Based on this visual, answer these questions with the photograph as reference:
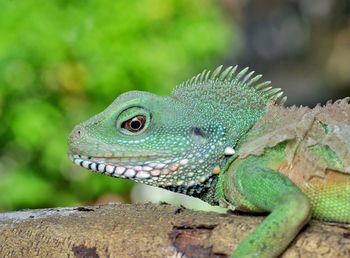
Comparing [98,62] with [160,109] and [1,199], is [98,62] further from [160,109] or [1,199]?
[160,109]

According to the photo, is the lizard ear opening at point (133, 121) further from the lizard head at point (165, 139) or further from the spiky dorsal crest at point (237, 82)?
the spiky dorsal crest at point (237, 82)

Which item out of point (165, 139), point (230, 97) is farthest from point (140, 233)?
point (230, 97)

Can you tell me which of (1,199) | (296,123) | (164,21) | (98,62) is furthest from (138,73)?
(296,123)

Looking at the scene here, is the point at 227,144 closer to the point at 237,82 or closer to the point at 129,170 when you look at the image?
the point at 237,82

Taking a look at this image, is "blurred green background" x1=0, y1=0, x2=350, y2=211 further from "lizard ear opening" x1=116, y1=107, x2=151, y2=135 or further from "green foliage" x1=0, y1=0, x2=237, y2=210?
"lizard ear opening" x1=116, y1=107, x2=151, y2=135

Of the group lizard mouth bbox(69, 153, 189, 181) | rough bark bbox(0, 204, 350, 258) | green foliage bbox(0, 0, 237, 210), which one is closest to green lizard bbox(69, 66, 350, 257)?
lizard mouth bbox(69, 153, 189, 181)

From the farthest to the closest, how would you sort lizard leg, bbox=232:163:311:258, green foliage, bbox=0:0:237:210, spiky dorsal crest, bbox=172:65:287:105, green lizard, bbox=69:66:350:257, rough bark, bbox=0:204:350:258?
green foliage, bbox=0:0:237:210 < spiky dorsal crest, bbox=172:65:287:105 < green lizard, bbox=69:66:350:257 < rough bark, bbox=0:204:350:258 < lizard leg, bbox=232:163:311:258
